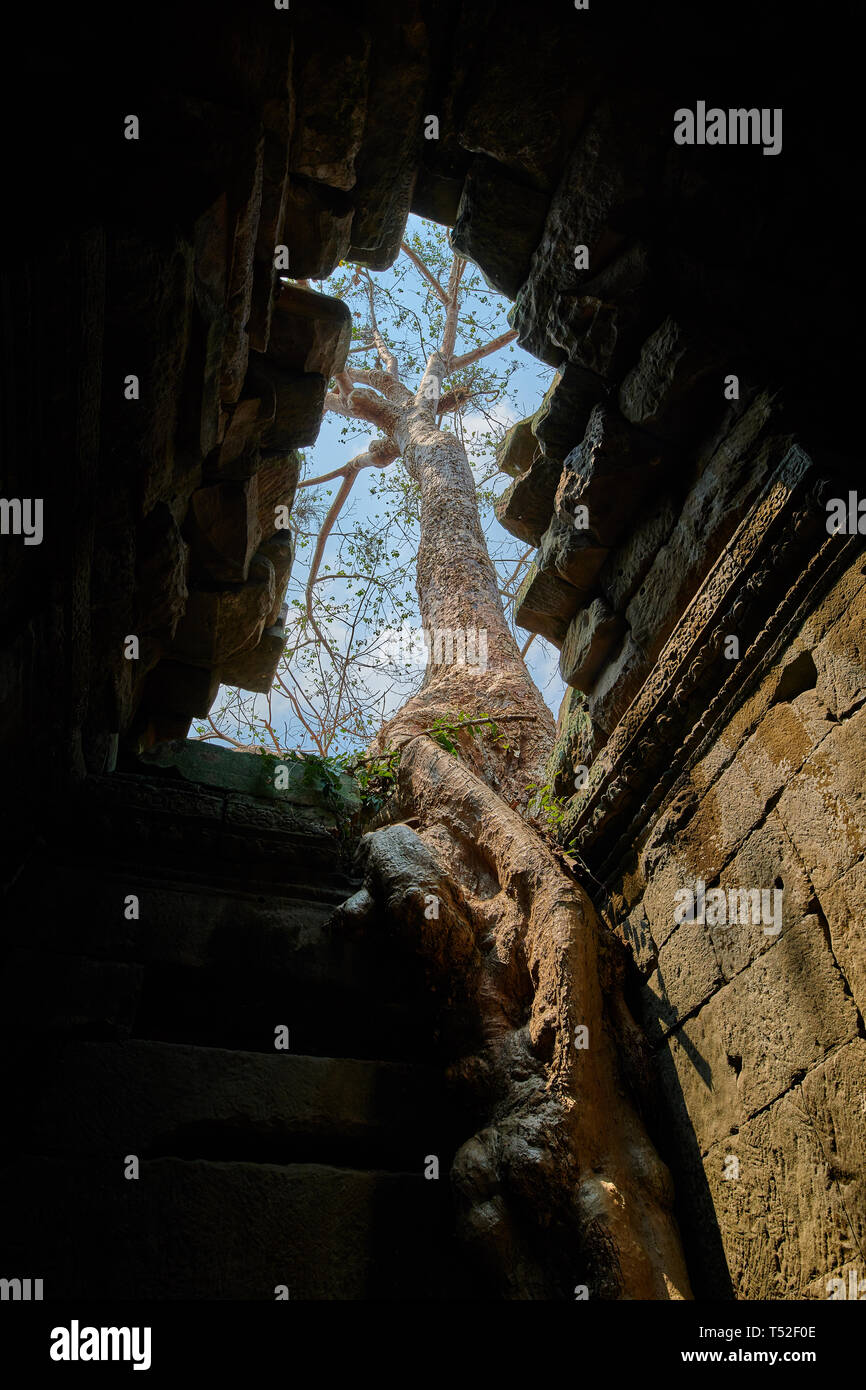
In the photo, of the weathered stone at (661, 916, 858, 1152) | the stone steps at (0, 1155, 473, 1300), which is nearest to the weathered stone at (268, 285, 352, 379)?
the weathered stone at (661, 916, 858, 1152)

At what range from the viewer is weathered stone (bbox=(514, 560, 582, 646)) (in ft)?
11.5

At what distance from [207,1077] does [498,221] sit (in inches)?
134

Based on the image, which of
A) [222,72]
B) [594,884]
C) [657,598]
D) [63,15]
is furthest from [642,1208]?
[222,72]

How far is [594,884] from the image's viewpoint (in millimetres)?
2965

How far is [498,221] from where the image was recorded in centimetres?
311

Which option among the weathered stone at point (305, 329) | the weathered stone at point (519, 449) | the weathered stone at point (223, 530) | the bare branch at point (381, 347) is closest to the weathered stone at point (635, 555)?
the weathered stone at point (519, 449)

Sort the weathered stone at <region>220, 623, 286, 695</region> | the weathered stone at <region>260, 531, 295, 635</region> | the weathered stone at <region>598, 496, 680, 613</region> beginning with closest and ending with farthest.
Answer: the weathered stone at <region>598, 496, 680, 613</region> → the weathered stone at <region>260, 531, 295, 635</region> → the weathered stone at <region>220, 623, 286, 695</region>

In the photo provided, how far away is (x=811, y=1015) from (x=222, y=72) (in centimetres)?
324

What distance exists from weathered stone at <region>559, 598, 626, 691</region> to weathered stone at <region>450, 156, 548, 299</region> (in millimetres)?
1501

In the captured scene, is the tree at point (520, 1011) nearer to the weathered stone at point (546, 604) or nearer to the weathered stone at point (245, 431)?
the weathered stone at point (546, 604)

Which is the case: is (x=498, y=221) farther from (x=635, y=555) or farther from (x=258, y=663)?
(x=258, y=663)

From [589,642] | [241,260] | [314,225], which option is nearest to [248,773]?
[589,642]

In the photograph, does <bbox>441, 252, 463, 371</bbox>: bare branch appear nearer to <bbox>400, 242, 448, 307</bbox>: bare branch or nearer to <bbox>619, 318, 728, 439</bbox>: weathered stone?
<bbox>400, 242, 448, 307</bbox>: bare branch
